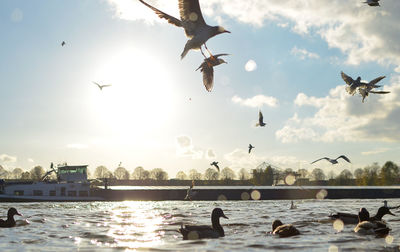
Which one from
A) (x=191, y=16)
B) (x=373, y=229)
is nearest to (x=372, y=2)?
(x=191, y=16)

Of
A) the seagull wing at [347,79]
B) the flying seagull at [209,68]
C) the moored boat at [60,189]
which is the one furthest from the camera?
the moored boat at [60,189]

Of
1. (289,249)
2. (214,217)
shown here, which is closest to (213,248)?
(289,249)

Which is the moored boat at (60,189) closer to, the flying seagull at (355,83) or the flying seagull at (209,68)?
the flying seagull at (355,83)

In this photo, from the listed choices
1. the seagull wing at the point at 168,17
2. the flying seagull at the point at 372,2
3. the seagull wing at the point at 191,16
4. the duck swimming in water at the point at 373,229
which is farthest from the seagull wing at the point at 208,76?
the duck swimming in water at the point at 373,229

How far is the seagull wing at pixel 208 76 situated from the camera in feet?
43.2

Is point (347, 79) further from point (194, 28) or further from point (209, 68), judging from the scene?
point (194, 28)

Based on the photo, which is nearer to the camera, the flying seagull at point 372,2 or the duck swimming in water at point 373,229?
the duck swimming in water at point 373,229

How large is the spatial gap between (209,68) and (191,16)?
1.88 meters

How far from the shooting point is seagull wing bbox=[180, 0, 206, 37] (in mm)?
11961

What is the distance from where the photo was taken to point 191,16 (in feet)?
40.5

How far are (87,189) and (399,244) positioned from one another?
60.0 metres

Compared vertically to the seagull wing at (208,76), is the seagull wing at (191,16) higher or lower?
higher

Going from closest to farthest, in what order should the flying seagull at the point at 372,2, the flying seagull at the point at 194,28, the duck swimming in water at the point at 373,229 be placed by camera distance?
1. the flying seagull at the point at 194,28
2. the duck swimming in water at the point at 373,229
3. the flying seagull at the point at 372,2

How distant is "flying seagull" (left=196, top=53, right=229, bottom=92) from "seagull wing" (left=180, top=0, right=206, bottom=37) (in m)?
1.02
